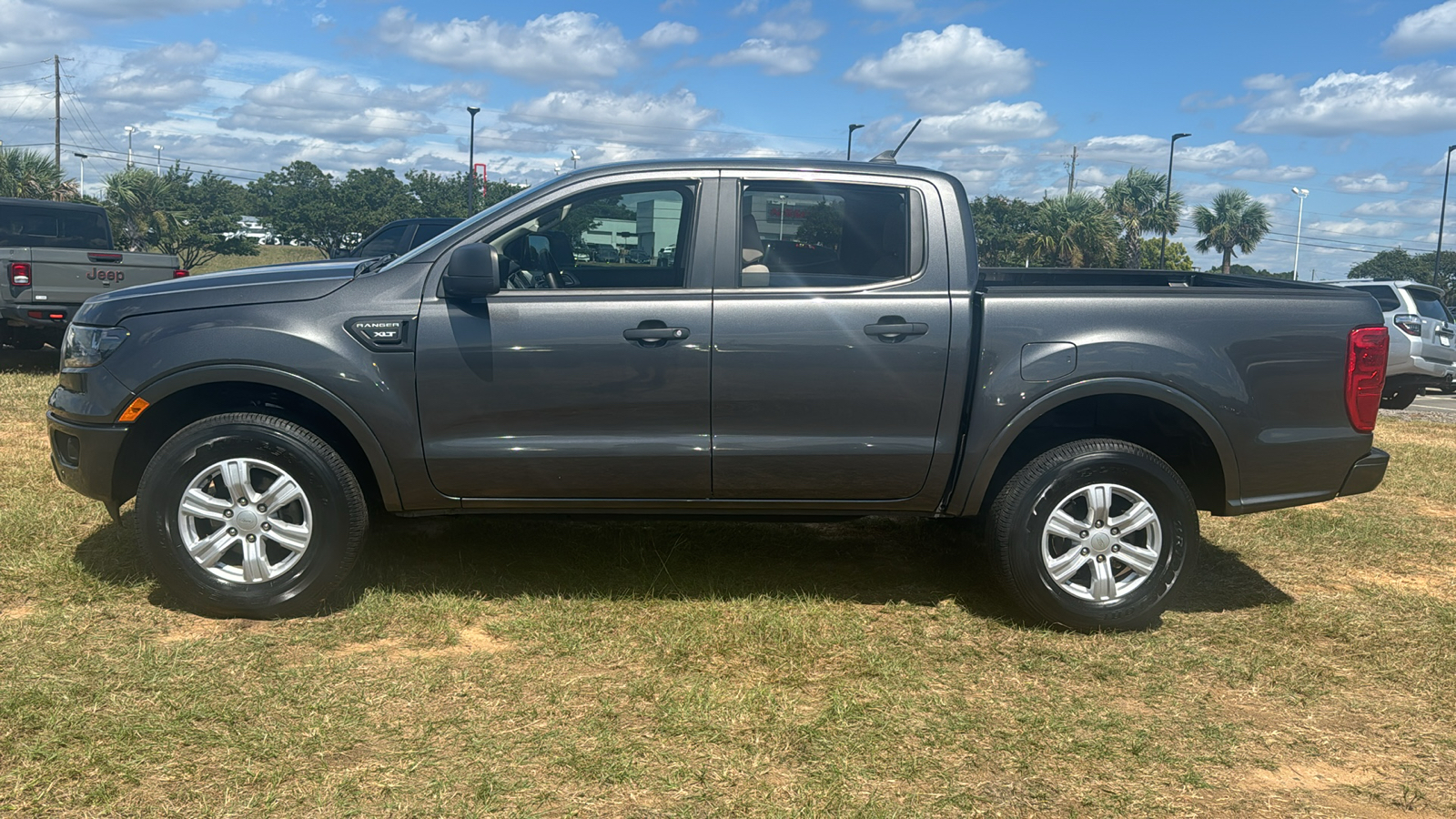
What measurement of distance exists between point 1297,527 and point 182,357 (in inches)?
234

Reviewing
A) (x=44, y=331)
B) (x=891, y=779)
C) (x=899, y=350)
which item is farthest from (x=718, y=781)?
(x=44, y=331)

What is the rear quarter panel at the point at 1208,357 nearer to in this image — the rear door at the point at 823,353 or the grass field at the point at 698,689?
the rear door at the point at 823,353

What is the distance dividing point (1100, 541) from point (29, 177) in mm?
52794

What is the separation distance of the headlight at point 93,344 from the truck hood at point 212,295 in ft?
0.10

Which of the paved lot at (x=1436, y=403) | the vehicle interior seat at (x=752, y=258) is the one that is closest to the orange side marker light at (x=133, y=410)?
the vehicle interior seat at (x=752, y=258)

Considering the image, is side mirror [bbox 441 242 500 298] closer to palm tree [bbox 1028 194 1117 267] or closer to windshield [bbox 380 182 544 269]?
windshield [bbox 380 182 544 269]

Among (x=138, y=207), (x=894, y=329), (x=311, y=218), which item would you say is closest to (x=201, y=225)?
(x=138, y=207)

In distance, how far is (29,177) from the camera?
151 ft

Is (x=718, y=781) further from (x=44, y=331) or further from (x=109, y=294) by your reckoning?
(x=44, y=331)

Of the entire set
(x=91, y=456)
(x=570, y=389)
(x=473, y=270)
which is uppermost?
(x=473, y=270)

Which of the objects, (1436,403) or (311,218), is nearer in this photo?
(1436,403)

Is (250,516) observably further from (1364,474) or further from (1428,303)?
(1428,303)

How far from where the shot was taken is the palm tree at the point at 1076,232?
61.7m

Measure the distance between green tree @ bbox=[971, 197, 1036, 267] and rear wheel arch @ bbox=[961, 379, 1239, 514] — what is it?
63.6m
